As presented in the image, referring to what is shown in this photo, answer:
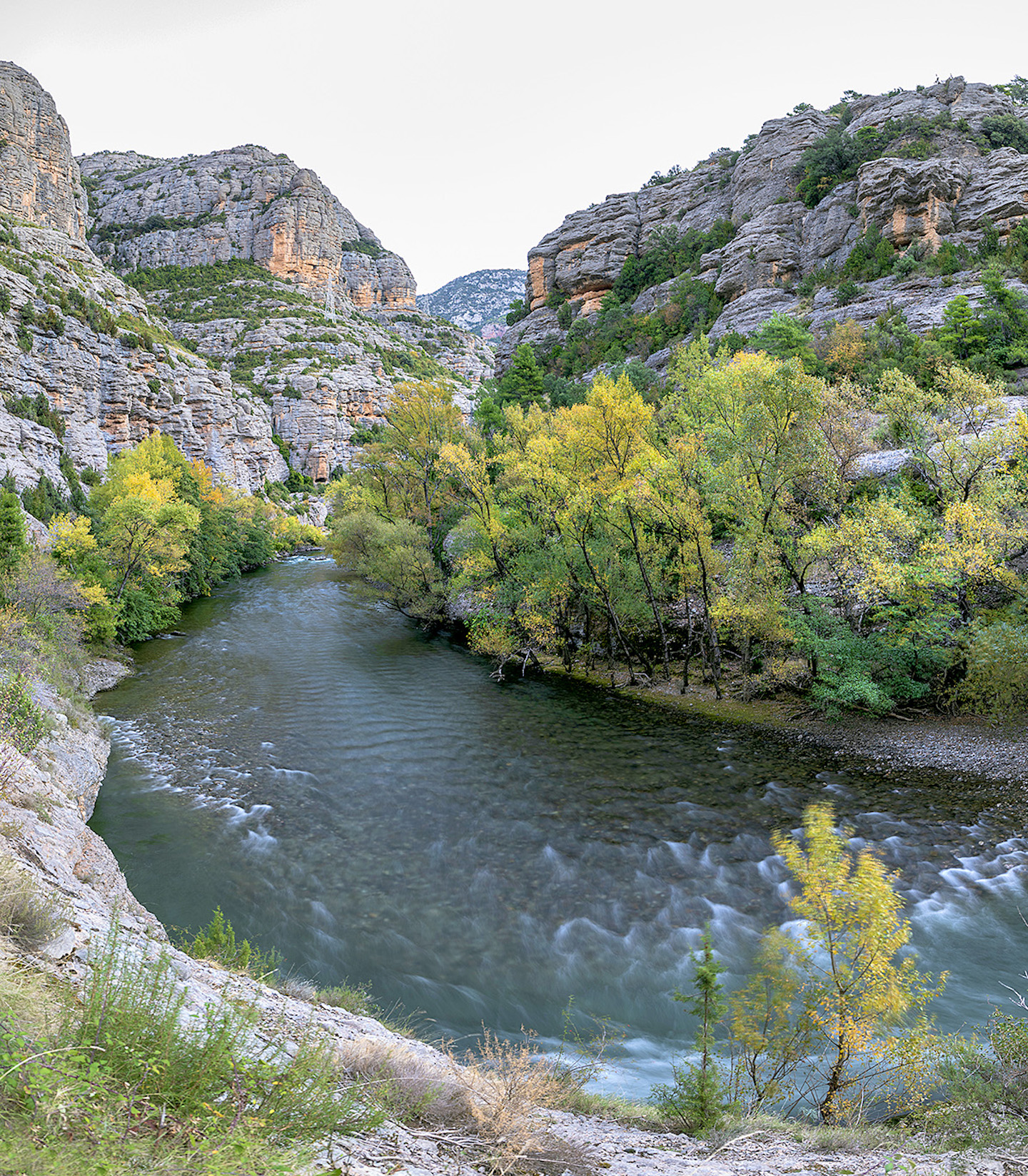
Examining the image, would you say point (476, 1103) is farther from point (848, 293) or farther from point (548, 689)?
point (848, 293)

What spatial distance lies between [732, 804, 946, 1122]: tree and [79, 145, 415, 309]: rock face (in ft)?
410

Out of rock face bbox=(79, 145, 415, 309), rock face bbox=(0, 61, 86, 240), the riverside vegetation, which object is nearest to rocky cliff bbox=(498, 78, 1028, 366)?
the riverside vegetation

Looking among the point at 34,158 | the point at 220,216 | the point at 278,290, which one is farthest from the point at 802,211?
the point at 220,216

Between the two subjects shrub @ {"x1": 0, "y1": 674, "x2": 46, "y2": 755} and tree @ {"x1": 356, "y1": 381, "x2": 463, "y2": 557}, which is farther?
tree @ {"x1": 356, "y1": 381, "x2": 463, "y2": 557}

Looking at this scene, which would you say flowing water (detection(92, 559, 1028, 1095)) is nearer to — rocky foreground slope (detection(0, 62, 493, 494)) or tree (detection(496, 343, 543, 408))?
rocky foreground slope (detection(0, 62, 493, 494))

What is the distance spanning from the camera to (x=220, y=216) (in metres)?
108

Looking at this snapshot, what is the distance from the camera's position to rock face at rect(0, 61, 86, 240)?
57500 mm

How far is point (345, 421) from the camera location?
8681cm

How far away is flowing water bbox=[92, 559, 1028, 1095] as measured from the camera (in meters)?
8.74

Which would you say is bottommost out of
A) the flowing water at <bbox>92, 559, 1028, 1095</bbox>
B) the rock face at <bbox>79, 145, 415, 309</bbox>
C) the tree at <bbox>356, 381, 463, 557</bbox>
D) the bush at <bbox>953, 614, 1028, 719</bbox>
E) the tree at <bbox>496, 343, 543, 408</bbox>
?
the flowing water at <bbox>92, 559, 1028, 1095</bbox>

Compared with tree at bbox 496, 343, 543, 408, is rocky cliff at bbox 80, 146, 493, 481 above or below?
above

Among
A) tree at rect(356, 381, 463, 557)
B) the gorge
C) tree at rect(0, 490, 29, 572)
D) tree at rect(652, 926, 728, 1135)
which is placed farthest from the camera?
tree at rect(356, 381, 463, 557)

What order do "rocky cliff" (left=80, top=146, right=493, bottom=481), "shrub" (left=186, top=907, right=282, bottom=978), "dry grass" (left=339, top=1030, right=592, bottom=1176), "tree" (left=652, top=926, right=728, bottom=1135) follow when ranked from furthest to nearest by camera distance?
"rocky cliff" (left=80, top=146, right=493, bottom=481)
"shrub" (left=186, top=907, right=282, bottom=978)
"tree" (left=652, top=926, right=728, bottom=1135)
"dry grass" (left=339, top=1030, right=592, bottom=1176)

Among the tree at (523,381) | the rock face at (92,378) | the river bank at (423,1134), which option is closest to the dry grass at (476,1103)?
the river bank at (423,1134)
